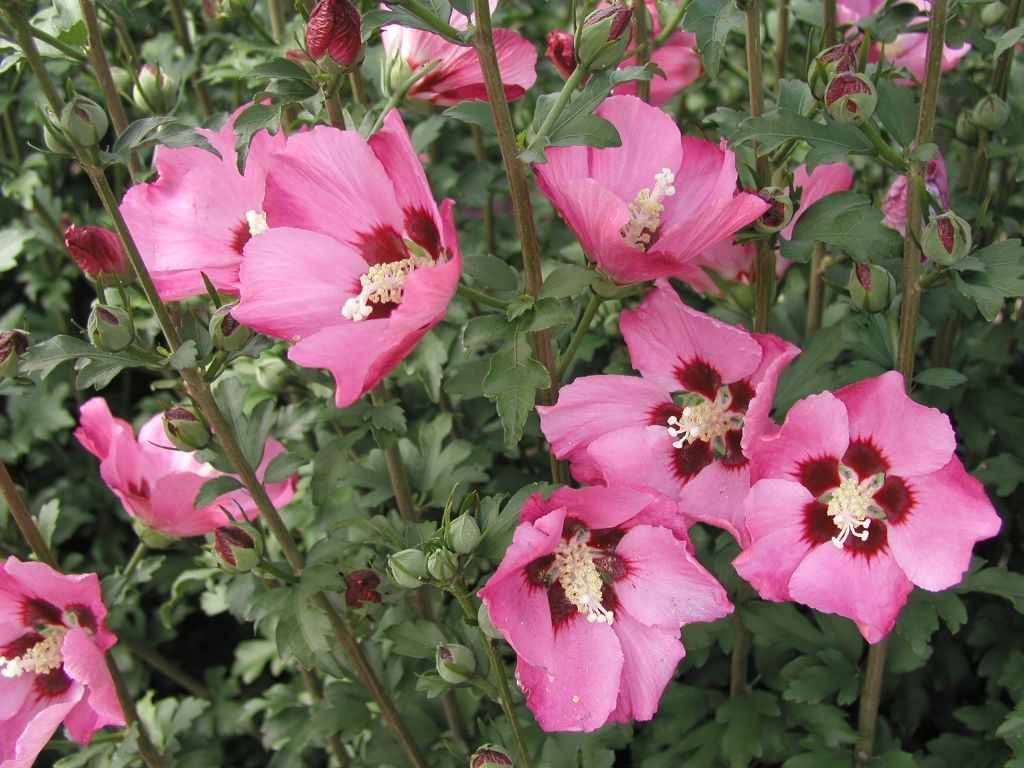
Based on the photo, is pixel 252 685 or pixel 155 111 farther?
pixel 252 685

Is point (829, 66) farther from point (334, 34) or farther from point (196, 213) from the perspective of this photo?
point (196, 213)

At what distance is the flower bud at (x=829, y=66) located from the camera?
1.08m

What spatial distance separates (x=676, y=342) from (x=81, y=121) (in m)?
0.69

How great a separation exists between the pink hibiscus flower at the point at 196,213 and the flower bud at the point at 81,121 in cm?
16

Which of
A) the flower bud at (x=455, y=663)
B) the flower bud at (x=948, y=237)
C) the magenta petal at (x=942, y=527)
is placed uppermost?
the flower bud at (x=948, y=237)

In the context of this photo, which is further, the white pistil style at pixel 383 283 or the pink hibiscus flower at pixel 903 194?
the pink hibiscus flower at pixel 903 194

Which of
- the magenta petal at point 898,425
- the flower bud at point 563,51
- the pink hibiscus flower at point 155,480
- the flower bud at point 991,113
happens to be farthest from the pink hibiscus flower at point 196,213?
the flower bud at point 991,113

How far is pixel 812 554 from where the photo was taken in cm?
113

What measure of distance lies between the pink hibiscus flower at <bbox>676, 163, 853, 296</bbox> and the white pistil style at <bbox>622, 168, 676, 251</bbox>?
0.49 feet

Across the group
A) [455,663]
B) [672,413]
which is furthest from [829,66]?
[455,663]

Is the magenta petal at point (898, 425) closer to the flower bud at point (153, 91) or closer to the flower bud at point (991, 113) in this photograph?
the flower bud at point (991, 113)

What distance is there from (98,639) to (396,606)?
0.46 meters

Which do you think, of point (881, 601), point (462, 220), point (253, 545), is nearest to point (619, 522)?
point (881, 601)

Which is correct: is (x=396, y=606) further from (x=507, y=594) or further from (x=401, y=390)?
(x=507, y=594)
